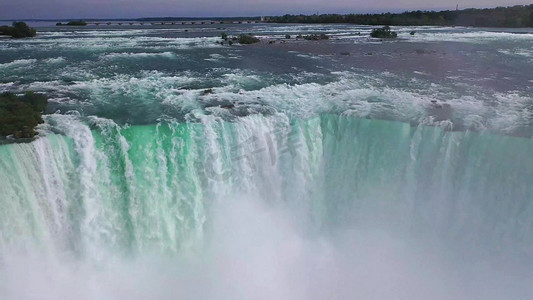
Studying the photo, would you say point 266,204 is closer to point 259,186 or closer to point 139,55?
point 259,186

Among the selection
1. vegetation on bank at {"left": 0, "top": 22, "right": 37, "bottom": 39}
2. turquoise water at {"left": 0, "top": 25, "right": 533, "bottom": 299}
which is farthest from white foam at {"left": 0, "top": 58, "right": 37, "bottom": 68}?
vegetation on bank at {"left": 0, "top": 22, "right": 37, "bottom": 39}

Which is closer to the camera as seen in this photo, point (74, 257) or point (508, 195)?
point (74, 257)

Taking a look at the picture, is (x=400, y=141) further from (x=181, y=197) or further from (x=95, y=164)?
(x=95, y=164)

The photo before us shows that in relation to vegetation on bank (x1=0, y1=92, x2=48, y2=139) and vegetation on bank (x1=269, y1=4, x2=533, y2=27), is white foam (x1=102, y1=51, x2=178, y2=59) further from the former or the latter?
vegetation on bank (x1=269, y1=4, x2=533, y2=27)

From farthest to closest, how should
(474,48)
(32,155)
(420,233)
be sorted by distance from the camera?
(474,48) < (420,233) < (32,155)

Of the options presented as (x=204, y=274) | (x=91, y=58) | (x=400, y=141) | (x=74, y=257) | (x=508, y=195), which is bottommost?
(x=204, y=274)

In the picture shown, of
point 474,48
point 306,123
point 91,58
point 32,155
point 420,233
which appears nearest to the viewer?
point 32,155

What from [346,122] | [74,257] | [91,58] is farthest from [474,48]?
[74,257]
